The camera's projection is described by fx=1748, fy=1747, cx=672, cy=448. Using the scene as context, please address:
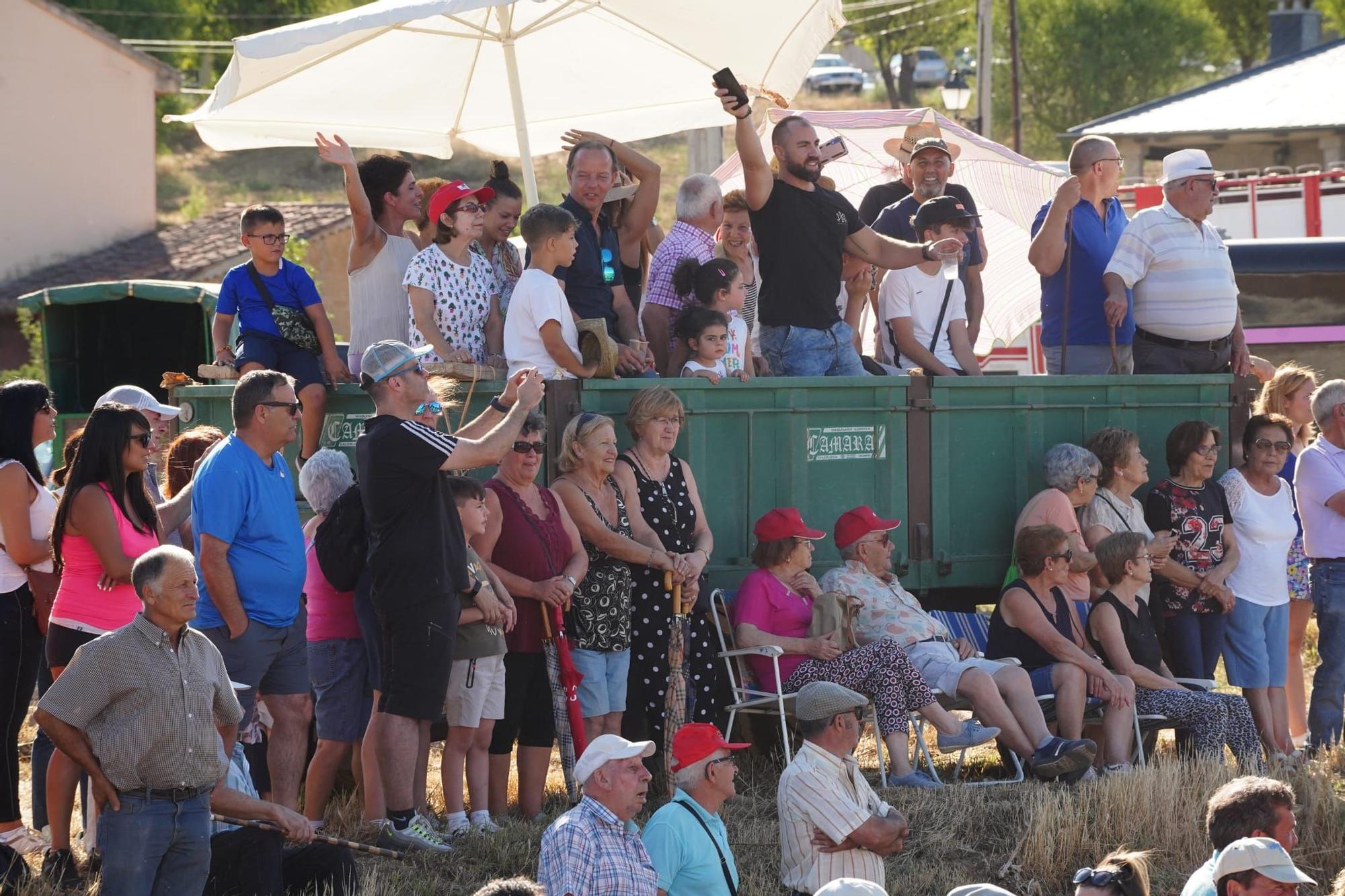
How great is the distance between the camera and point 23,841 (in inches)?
271

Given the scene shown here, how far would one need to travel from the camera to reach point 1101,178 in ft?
32.4

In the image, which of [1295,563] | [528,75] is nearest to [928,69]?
[528,75]

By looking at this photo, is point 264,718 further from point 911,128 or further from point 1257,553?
point 911,128

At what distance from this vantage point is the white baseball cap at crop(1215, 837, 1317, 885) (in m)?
5.31

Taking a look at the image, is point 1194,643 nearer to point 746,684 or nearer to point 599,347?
point 746,684

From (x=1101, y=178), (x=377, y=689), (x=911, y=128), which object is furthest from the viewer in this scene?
(x=911, y=128)

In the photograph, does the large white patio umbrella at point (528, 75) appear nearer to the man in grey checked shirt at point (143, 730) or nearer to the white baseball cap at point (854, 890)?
the man in grey checked shirt at point (143, 730)

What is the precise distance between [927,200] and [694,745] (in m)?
4.81

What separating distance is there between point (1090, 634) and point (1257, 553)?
1231mm

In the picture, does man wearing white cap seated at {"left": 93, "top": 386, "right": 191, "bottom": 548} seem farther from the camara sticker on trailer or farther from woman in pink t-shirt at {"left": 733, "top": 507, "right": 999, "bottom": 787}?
the camara sticker on trailer

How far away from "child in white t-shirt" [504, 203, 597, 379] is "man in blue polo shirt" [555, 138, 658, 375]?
29 centimetres

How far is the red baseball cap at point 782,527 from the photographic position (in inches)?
325

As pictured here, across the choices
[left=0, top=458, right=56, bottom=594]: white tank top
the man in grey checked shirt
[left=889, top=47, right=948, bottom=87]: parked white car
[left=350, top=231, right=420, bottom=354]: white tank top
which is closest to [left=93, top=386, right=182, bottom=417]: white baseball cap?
[left=0, top=458, right=56, bottom=594]: white tank top

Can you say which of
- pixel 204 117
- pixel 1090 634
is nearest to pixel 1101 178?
pixel 1090 634
